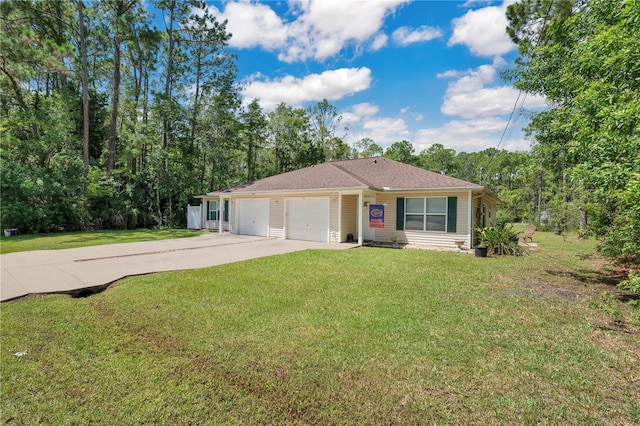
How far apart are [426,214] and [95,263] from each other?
11.3 m

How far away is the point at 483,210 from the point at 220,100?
20.3 m

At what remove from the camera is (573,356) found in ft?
10.5

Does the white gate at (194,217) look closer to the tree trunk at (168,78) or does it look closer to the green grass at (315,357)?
the tree trunk at (168,78)

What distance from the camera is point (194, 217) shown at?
19.5m

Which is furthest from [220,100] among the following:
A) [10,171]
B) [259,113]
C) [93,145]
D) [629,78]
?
[629,78]

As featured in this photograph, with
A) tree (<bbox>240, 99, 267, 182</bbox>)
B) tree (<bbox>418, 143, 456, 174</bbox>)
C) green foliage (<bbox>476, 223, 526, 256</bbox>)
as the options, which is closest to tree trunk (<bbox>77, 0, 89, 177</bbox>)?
tree (<bbox>240, 99, 267, 182</bbox>)

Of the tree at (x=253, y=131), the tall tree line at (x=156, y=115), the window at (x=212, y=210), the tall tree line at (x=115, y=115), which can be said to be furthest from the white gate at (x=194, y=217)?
the tree at (x=253, y=131)

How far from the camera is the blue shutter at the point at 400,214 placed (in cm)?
1216

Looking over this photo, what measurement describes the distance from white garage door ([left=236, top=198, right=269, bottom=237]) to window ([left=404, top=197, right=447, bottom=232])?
7037mm

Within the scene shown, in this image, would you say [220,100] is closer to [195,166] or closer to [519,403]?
[195,166]

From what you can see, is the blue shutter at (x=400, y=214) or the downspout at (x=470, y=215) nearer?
the downspout at (x=470, y=215)

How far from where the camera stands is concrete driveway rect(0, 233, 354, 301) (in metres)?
5.54

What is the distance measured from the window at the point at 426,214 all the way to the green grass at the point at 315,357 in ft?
19.6

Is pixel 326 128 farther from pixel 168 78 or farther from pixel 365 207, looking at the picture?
pixel 365 207
